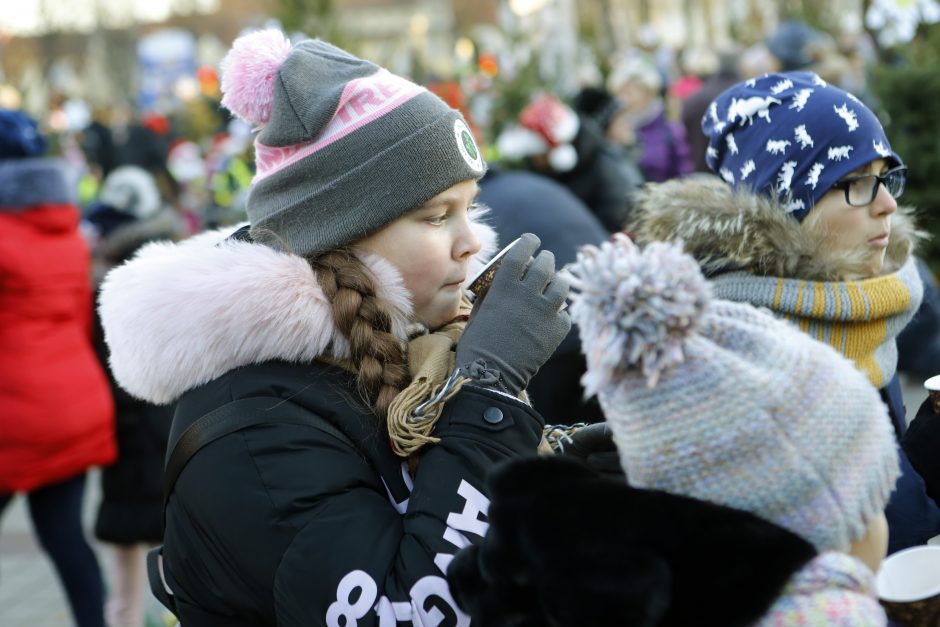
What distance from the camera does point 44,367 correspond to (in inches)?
157

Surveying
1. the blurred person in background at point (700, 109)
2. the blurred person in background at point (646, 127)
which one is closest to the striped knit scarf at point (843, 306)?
the blurred person in background at point (700, 109)

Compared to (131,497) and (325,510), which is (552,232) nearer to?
(131,497)

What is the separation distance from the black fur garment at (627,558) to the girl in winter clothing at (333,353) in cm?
30

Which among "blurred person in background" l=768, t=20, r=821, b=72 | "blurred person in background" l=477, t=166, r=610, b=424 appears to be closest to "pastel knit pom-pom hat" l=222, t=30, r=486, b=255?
"blurred person in background" l=477, t=166, r=610, b=424

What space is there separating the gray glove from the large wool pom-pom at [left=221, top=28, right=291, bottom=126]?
1.85 feet

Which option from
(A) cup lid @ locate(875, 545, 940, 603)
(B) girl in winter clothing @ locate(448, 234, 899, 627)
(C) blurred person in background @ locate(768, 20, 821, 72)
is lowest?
(C) blurred person in background @ locate(768, 20, 821, 72)

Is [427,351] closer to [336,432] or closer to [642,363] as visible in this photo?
[336,432]

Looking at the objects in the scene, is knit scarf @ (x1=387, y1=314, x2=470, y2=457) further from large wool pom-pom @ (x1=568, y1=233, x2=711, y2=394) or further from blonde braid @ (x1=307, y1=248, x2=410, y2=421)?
large wool pom-pom @ (x1=568, y1=233, x2=711, y2=394)

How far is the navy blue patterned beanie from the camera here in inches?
82.0

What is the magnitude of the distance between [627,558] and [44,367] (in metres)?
3.34

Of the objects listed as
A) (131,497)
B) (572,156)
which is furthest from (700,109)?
(131,497)

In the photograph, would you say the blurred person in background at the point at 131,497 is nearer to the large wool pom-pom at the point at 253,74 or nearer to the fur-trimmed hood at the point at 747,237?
the large wool pom-pom at the point at 253,74

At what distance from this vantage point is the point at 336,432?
1.75 m

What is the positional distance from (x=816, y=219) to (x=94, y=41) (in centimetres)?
4900
